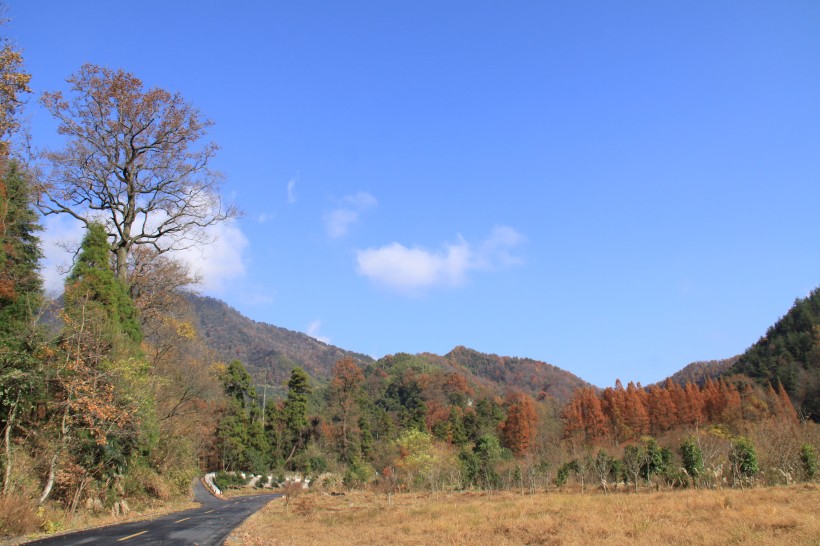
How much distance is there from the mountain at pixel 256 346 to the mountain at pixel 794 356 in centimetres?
8826

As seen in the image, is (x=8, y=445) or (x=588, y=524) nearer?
(x=8, y=445)

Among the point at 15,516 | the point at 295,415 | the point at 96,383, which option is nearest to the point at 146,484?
the point at 96,383

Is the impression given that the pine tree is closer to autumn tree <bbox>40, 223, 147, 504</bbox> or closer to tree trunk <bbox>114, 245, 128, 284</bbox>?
autumn tree <bbox>40, 223, 147, 504</bbox>

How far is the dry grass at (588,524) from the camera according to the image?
42.2 feet

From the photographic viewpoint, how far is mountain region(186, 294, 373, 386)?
13900 centimetres

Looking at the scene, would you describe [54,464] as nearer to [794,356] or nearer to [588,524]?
[588,524]

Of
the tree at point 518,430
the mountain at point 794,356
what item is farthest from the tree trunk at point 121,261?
the mountain at point 794,356

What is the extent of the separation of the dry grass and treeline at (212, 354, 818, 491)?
29.8 ft

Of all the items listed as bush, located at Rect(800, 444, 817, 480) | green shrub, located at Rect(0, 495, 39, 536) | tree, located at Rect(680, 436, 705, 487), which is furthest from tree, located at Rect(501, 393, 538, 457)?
green shrub, located at Rect(0, 495, 39, 536)

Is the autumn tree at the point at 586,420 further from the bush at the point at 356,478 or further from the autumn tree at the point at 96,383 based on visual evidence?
the autumn tree at the point at 96,383

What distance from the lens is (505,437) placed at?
79.8 m

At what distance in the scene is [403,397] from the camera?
101 metres

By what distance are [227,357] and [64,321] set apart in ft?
421

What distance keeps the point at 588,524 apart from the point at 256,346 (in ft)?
504
